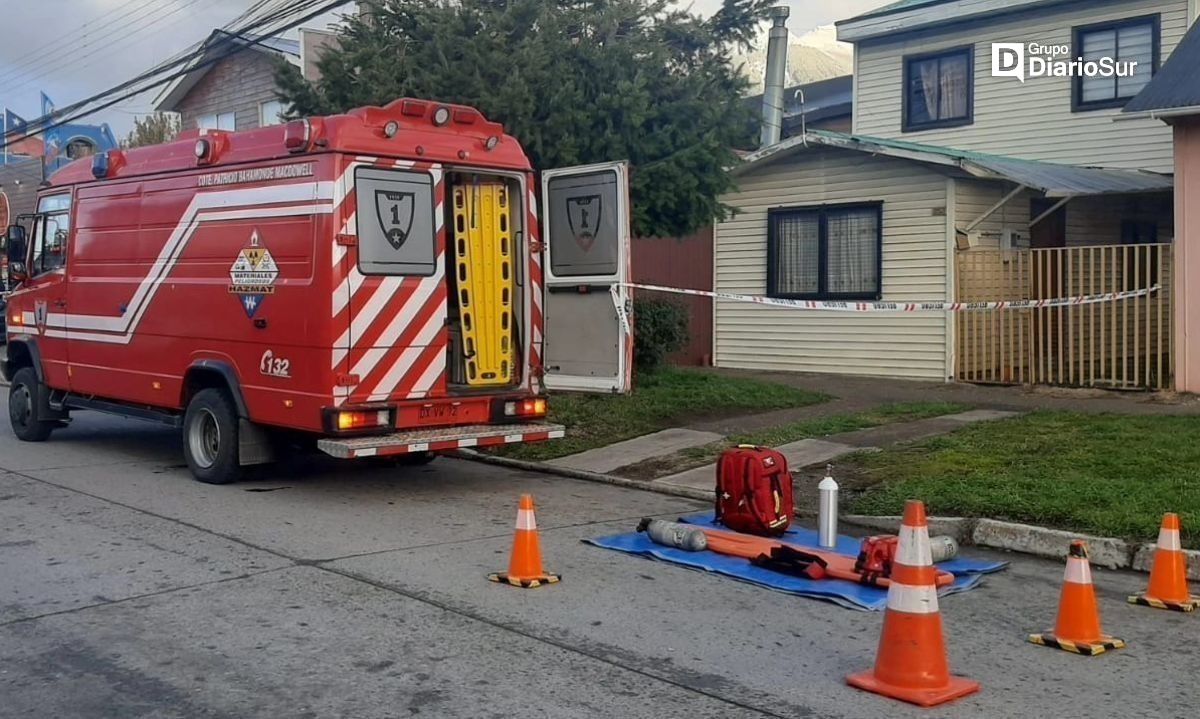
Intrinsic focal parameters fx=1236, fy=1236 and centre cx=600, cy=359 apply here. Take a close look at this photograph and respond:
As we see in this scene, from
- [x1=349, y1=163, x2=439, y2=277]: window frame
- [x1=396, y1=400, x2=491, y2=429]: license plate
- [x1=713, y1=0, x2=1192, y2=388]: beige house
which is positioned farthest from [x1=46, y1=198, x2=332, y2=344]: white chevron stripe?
[x1=713, y1=0, x2=1192, y2=388]: beige house

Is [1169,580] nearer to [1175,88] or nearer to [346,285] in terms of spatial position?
[346,285]

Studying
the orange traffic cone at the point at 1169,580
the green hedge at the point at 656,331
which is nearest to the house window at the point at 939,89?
the green hedge at the point at 656,331

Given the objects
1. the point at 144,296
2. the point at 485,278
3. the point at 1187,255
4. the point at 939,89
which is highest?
the point at 939,89

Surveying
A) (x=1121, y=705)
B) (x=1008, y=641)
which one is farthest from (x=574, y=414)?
(x=1121, y=705)

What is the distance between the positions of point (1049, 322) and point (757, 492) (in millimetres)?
8714

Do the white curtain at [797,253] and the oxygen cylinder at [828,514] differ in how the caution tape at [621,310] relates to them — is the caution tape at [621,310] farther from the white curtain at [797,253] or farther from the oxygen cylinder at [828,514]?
the white curtain at [797,253]

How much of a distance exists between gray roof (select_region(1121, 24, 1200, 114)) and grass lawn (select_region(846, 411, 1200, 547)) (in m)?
3.86

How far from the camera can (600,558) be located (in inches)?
318

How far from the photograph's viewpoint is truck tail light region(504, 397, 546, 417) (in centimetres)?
1069

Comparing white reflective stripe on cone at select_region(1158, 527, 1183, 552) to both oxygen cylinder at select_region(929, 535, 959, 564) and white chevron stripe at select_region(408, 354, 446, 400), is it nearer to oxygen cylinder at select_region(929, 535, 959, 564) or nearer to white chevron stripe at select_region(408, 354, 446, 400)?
oxygen cylinder at select_region(929, 535, 959, 564)

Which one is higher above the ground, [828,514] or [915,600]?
[915,600]

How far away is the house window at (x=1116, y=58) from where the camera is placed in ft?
66.4

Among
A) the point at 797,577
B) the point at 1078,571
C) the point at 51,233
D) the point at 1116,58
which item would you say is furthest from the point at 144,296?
the point at 1116,58

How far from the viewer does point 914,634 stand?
5.24 m
